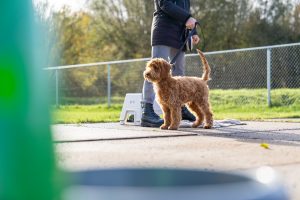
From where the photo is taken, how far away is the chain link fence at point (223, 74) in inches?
550

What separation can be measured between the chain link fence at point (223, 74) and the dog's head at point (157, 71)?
17.3ft

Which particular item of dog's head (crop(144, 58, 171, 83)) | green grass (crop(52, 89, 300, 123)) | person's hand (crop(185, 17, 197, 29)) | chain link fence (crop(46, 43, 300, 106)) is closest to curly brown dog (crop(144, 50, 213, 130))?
dog's head (crop(144, 58, 171, 83))

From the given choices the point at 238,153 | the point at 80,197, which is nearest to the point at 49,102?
the point at 80,197

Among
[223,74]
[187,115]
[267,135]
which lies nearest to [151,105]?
[187,115]

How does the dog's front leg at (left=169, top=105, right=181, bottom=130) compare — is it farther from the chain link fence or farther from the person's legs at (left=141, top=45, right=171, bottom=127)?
the chain link fence

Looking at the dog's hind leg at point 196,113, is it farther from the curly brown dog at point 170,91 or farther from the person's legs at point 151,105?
the person's legs at point 151,105

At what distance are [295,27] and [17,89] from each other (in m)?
24.2

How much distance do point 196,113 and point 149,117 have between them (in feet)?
2.21

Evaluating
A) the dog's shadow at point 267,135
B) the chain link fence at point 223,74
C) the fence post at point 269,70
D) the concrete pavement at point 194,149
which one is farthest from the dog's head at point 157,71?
the fence post at point 269,70

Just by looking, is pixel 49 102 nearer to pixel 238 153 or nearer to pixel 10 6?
pixel 10 6

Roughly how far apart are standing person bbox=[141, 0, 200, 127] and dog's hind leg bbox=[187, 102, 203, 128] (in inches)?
20.0

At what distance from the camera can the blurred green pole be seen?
0.63 metres

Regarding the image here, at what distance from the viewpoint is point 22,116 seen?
633 millimetres

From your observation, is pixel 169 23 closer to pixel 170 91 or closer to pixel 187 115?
pixel 170 91
